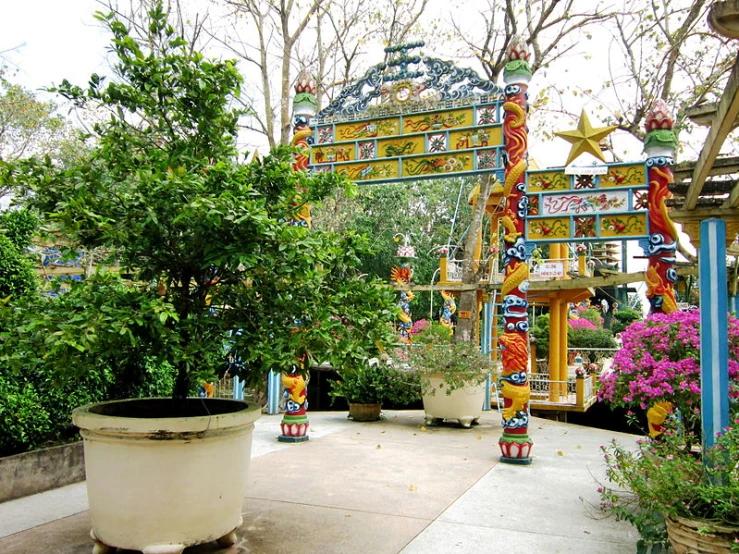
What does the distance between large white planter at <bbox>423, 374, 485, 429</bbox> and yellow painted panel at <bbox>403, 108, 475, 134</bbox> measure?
3.87 metres

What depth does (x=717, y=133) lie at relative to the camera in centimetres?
356

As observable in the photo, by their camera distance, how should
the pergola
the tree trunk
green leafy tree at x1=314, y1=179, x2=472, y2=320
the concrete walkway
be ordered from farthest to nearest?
green leafy tree at x1=314, y1=179, x2=472, y2=320 < the tree trunk < the concrete walkway < the pergola

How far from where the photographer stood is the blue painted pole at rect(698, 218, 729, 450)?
370 centimetres

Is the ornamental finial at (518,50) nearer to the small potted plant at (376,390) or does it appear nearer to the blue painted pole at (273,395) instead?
the small potted plant at (376,390)

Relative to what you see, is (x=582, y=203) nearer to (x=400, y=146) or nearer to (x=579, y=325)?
(x=400, y=146)

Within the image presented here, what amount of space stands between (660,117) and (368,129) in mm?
3397

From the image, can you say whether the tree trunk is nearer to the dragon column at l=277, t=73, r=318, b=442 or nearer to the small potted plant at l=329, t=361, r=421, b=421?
the small potted plant at l=329, t=361, r=421, b=421

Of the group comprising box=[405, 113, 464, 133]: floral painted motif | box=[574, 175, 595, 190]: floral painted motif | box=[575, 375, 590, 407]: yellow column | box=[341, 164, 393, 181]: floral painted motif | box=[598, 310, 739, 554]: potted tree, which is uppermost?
box=[405, 113, 464, 133]: floral painted motif

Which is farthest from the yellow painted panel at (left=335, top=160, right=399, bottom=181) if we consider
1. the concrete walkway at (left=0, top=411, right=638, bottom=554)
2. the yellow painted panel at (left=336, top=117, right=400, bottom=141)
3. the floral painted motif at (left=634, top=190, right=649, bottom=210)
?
the concrete walkway at (left=0, top=411, right=638, bottom=554)

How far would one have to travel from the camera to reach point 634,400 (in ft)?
15.7

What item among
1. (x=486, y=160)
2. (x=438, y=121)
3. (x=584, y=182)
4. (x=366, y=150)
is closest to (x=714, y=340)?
(x=584, y=182)

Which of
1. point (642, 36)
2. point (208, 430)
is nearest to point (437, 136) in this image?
point (208, 430)

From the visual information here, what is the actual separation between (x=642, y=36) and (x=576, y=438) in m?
7.42

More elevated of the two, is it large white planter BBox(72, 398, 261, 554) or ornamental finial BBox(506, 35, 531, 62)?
ornamental finial BBox(506, 35, 531, 62)
